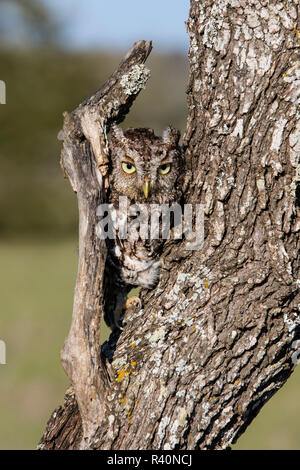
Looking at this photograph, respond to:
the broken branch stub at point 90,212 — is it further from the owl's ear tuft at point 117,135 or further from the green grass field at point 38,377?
the green grass field at point 38,377

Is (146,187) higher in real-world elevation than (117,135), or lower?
lower

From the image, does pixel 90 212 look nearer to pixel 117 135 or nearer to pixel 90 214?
pixel 90 214

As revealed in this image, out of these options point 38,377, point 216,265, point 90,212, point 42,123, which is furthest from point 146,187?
point 42,123

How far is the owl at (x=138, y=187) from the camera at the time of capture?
130 inches

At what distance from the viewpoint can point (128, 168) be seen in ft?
11.1

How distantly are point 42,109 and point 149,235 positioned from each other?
21866mm

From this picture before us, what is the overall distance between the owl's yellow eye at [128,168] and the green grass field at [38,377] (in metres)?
3.15

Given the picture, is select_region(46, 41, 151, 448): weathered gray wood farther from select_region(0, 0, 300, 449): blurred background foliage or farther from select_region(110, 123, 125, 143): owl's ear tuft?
select_region(0, 0, 300, 449): blurred background foliage

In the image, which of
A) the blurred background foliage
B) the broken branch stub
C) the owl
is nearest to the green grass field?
the blurred background foliage

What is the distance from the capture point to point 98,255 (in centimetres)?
279

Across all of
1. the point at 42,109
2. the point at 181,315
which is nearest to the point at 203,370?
the point at 181,315

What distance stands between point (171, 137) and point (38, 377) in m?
5.67

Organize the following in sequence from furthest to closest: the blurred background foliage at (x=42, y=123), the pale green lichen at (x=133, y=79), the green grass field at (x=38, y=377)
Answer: the blurred background foliage at (x=42, y=123)
the green grass field at (x=38, y=377)
the pale green lichen at (x=133, y=79)

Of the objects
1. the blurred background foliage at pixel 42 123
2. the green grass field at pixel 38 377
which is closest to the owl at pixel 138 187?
the green grass field at pixel 38 377
